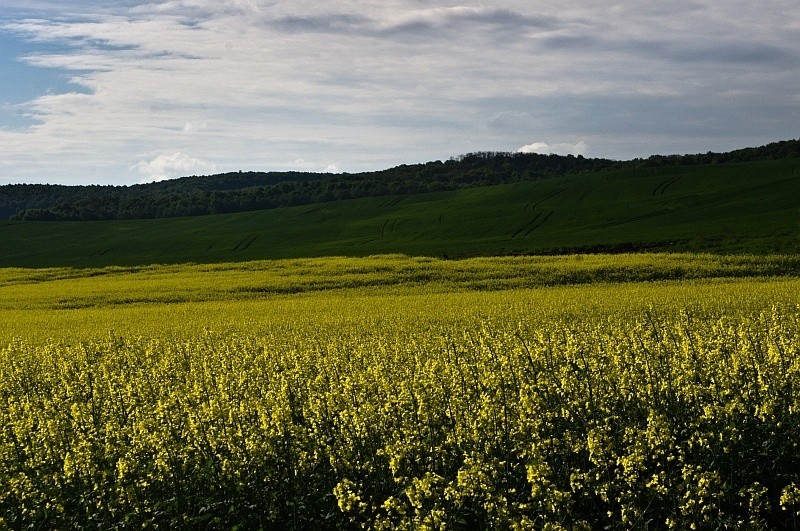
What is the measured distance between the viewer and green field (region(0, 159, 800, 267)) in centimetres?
6575

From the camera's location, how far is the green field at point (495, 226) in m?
65.8

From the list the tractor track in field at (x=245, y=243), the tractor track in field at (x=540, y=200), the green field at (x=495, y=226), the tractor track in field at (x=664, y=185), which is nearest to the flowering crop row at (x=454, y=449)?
the green field at (x=495, y=226)

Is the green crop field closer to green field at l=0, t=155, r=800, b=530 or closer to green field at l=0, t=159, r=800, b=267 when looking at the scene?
green field at l=0, t=155, r=800, b=530

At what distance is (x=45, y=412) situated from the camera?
11.8 meters

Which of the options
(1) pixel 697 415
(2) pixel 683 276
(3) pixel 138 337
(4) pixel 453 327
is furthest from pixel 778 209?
(1) pixel 697 415

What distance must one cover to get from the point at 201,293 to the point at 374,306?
51.9 feet

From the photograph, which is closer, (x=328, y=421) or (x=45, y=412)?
(x=328, y=421)

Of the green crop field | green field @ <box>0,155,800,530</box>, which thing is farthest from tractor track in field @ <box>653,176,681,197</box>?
the green crop field

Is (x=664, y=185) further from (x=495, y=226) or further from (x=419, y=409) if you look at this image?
(x=419, y=409)

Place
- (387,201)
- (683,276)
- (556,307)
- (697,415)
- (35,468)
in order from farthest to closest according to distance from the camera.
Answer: (387,201) → (683,276) → (556,307) → (35,468) → (697,415)

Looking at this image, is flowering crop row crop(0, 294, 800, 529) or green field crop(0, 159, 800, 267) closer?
flowering crop row crop(0, 294, 800, 529)

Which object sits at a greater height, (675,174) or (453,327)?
(675,174)

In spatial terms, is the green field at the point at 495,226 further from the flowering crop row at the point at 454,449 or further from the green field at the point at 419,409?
the flowering crop row at the point at 454,449

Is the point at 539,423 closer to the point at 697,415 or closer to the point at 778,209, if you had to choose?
the point at 697,415
